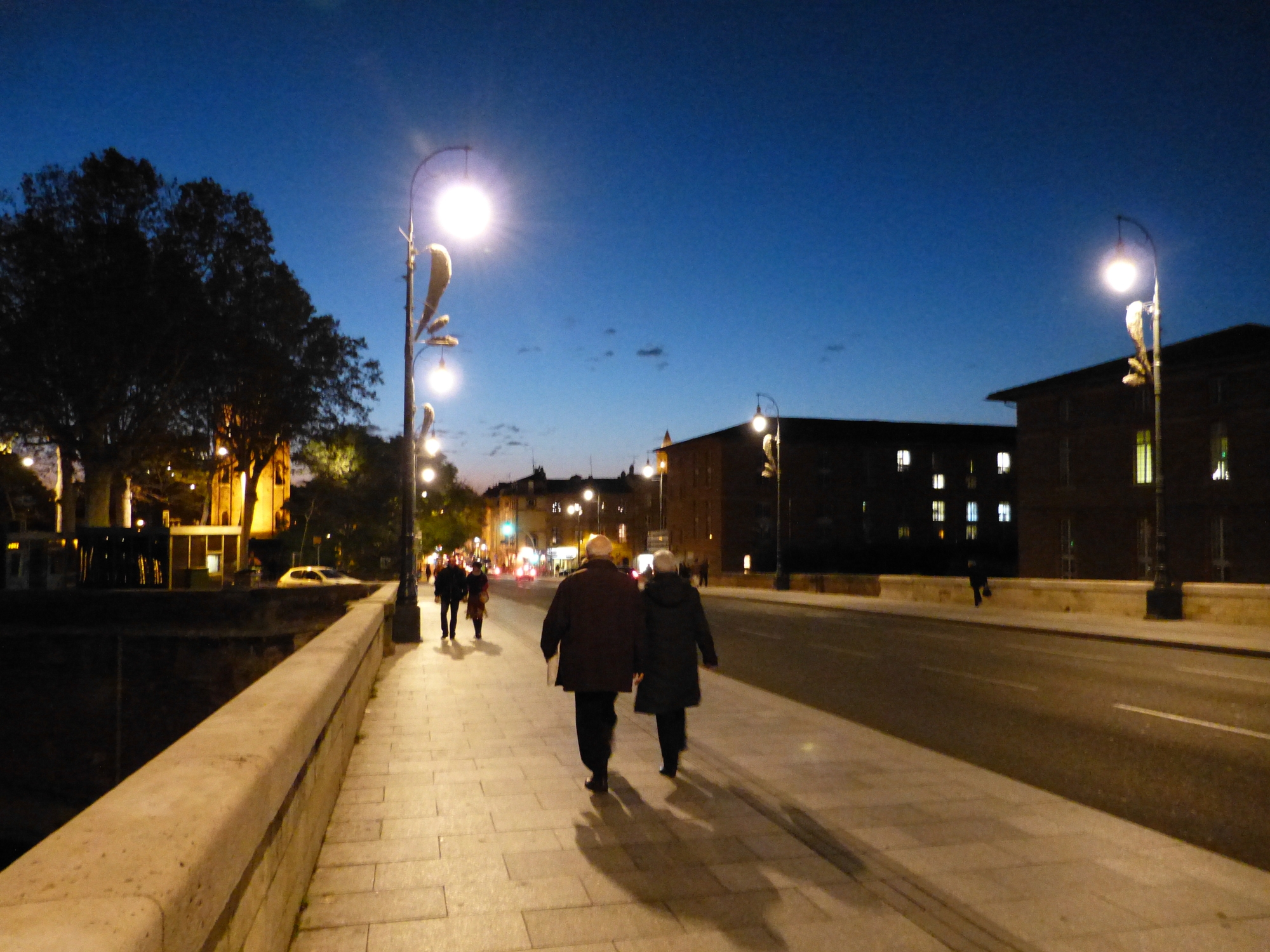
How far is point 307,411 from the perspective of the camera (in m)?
40.8

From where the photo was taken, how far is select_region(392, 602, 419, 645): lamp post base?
2080cm

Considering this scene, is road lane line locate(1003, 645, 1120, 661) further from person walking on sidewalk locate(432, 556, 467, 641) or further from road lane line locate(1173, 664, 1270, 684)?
person walking on sidewalk locate(432, 556, 467, 641)

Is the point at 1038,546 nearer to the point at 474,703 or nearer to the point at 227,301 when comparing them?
the point at 227,301

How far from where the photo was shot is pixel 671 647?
7512 mm

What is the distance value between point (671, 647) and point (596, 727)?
2.59 ft

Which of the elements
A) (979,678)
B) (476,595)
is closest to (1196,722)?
(979,678)

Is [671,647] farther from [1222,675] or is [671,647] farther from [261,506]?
[261,506]

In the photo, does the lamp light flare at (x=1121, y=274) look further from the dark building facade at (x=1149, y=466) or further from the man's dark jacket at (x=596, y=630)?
the dark building facade at (x=1149, y=466)

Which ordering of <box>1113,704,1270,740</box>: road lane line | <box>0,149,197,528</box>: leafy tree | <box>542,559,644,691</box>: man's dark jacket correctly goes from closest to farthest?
<box>542,559,644,691</box>: man's dark jacket
<box>1113,704,1270,740</box>: road lane line
<box>0,149,197,528</box>: leafy tree

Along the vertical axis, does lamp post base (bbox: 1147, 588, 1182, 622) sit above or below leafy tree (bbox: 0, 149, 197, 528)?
below

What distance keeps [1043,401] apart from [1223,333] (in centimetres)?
830

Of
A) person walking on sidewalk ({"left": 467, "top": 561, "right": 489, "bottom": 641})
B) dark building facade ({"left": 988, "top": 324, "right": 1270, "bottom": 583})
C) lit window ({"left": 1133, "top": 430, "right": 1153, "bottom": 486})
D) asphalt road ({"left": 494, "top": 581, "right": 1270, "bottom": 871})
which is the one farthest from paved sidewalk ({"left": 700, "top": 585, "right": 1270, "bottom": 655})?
lit window ({"left": 1133, "top": 430, "right": 1153, "bottom": 486})

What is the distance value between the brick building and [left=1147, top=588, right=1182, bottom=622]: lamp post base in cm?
7434

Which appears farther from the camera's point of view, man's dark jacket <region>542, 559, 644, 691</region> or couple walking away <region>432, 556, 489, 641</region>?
couple walking away <region>432, 556, 489, 641</region>
